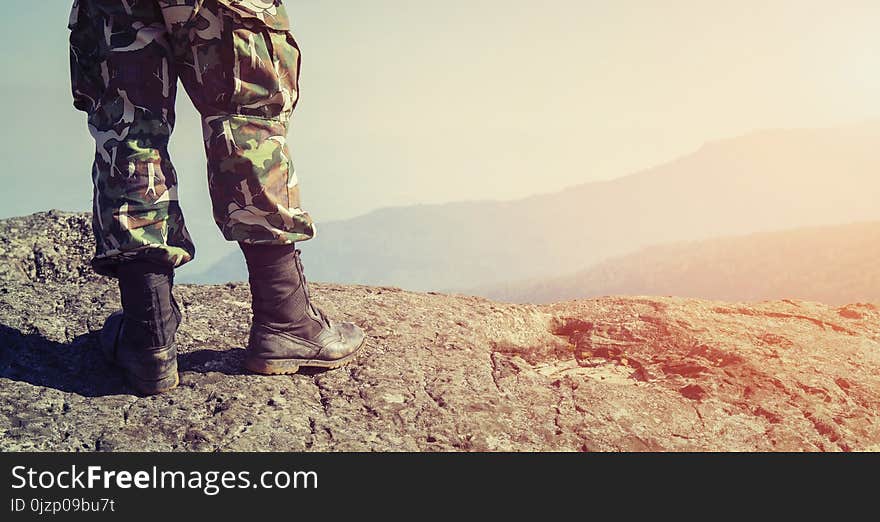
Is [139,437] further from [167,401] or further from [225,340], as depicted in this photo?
[225,340]

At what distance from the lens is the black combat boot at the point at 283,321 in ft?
7.82

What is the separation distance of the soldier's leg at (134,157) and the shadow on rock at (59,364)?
19 cm

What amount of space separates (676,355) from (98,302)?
245 cm

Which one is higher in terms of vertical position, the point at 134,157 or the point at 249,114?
the point at 249,114

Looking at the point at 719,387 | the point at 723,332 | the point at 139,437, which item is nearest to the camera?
the point at 139,437

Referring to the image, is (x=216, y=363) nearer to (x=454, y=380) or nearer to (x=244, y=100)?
(x=454, y=380)

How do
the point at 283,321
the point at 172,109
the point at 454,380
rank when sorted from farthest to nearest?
the point at 454,380, the point at 283,321, the point at 172,109

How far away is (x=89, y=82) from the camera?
7.48ft

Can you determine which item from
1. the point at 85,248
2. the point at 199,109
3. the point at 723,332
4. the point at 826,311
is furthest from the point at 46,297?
the point at 826,311

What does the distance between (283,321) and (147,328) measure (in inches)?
17.2

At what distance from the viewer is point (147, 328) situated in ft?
7.60

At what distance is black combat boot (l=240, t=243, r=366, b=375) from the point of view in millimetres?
2385

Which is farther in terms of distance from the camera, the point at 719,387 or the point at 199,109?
the point at 719,387

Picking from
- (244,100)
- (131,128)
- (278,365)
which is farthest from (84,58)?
(278,365)
